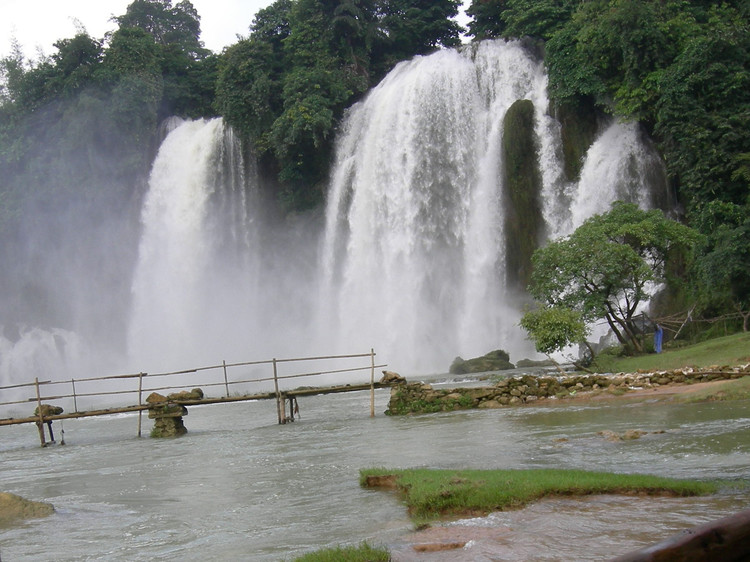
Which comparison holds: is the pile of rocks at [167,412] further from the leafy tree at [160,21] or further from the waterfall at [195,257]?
the leafy tree at [160,21]

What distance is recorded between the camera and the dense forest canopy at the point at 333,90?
25.3 meters

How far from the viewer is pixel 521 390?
59.0ft

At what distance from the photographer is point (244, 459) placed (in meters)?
14.1

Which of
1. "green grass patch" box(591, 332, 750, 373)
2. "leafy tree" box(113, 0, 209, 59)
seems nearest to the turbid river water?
"green grass patch" box(591, 332, 750, 373)

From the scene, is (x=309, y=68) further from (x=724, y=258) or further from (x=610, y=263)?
(x=724, y=258)

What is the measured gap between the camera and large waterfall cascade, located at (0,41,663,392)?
31.6 m

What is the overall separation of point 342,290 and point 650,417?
74.6ft

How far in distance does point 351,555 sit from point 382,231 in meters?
Answer: 28.1

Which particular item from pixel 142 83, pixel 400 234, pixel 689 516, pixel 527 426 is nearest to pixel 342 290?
pixel 400 234

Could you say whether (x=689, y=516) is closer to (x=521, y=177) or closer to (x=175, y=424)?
(x=175, y=424)

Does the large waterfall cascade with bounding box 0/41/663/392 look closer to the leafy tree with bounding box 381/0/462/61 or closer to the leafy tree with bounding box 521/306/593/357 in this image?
the leafy tree with bounding box 521/306/593/357

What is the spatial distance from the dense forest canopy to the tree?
1.37 m

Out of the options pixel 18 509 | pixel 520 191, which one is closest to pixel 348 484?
pixel 18 509

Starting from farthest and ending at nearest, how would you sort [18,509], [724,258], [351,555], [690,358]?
1. [724,258]
2. [690,358]
3. [18,509]
4. [351,555]
